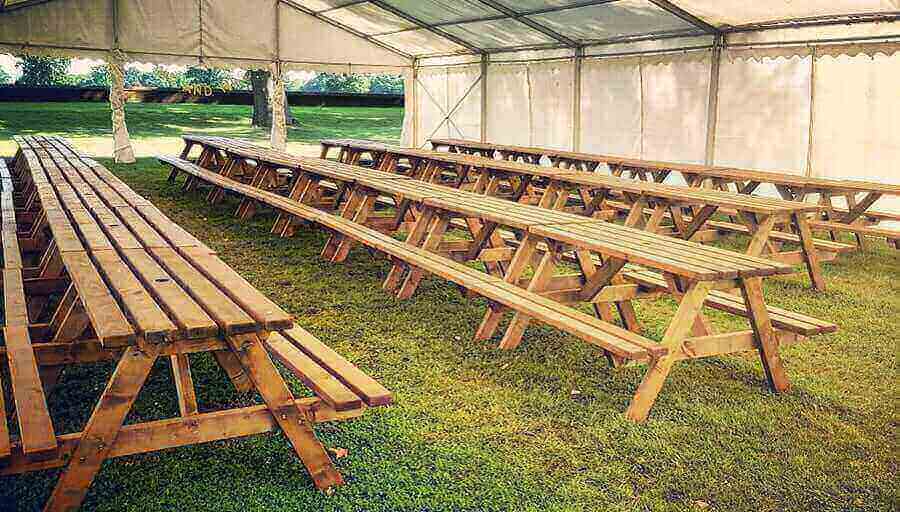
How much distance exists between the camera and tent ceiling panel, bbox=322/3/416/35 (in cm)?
1105

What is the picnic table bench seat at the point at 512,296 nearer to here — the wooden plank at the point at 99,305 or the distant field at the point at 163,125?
the wooden plank at the point at 99,305

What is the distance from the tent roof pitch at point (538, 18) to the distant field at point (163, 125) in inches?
198

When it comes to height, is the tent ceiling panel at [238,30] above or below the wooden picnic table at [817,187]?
above

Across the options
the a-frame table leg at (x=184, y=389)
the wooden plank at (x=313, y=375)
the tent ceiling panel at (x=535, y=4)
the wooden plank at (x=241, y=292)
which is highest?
the tent ceiling panel at (x=535, y=4)

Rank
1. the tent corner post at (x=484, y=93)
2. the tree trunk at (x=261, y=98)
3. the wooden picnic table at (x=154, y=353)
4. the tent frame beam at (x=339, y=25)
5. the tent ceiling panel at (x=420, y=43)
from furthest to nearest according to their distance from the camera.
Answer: the tree trunk at (x=261, y=98) < the tent frame beam at (x=339, y=25) < the tent corner post at (x=484, y=93) < the tent ceiling panel at (x=420, y=43) < the wooden picnic table at (x=154, y=353)

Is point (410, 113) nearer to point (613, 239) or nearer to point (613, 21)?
point (613, 21)

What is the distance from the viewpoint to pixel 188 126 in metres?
21.3

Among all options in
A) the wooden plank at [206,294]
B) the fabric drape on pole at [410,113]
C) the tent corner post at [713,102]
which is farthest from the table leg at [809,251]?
the fabric drape on pole at [410,113]

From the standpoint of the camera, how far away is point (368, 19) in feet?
38.2

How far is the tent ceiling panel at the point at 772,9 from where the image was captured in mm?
6441

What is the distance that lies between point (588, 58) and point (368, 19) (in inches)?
138

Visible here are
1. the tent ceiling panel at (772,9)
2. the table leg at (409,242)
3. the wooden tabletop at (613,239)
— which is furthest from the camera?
the tent ceiling panel at (772,9)

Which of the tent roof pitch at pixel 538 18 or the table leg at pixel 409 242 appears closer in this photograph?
the table leg at pixel 409 242

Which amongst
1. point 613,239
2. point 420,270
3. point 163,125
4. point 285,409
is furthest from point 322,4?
point 163,125
